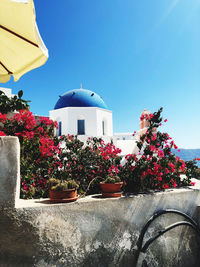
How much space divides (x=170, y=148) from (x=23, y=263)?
89.8 inches

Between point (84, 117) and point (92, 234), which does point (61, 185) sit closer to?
point (92, 234)

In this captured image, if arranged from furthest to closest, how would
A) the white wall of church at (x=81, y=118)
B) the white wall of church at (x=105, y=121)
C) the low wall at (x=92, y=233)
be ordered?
the white wall of church at (x=105, y=121) < the white wall of church at (x=81, y=118) < the low wall at (x=92, y=233)

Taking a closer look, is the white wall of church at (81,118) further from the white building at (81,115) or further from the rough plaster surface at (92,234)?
the rough plaster surface at (92,234)

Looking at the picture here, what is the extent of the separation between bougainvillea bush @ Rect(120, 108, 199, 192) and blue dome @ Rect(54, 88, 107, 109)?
15424 mm

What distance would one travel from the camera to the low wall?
168 cm

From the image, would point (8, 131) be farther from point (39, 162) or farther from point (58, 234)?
point (58, 234)

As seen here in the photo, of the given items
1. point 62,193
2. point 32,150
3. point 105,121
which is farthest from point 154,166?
point 105,121

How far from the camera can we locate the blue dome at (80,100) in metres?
18.0

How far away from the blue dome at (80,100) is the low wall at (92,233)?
53.0 ft

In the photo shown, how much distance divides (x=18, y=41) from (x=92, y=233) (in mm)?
2367

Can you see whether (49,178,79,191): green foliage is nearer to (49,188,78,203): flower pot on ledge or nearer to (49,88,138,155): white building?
(49,188,78,203): flower pot on ledge

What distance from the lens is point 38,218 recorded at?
174 centimetres

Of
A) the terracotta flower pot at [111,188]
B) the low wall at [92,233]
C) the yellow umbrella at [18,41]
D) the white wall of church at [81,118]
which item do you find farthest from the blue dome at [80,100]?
the low wall at [92,233]

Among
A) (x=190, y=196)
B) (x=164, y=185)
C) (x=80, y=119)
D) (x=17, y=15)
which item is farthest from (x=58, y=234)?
(x=80, y=119)
